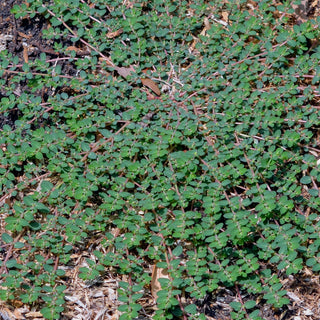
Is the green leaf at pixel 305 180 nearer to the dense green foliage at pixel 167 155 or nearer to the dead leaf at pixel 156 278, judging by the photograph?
the dense green foliage at pixel 167 155

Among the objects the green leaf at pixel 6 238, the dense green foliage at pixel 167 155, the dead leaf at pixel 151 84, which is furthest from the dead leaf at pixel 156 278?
the dead leaf at pixel 151 84

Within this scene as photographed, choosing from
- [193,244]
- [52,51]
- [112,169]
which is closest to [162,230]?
[193,244]

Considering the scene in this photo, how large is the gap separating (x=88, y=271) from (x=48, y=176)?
0.93 meters

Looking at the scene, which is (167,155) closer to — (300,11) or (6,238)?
(6,238)

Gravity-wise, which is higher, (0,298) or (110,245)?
(110,245)

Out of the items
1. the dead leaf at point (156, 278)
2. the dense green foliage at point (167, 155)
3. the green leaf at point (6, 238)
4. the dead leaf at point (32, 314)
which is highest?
the dense green foliage at point (167, 155)

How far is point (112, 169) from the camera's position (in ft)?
12.9

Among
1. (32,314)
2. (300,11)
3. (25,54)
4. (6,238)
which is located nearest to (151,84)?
(25,54)

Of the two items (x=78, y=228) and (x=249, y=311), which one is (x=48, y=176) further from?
(x=249, y=311)

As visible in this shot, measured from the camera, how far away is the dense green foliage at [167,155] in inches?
148

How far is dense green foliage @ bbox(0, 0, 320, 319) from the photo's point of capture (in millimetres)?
3756

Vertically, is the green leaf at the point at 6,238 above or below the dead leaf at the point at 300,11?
below

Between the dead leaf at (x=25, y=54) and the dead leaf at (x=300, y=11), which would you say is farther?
the dead leaf at (x=300, y=11)

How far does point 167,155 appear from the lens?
13.2 feet
